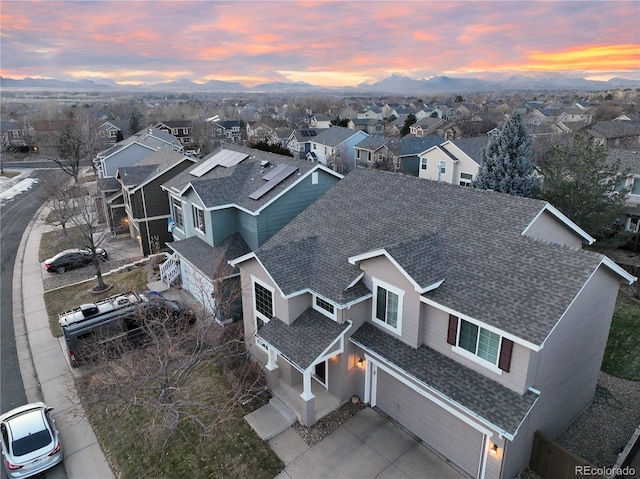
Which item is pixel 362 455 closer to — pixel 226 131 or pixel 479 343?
pixel 479 343

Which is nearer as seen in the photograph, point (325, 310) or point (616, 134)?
point (325, 310)

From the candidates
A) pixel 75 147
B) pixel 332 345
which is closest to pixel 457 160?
pixel 332 345

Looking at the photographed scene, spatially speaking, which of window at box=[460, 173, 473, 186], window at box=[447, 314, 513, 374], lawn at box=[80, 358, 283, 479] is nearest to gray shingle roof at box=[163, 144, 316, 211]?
lawn at box=[80, 358, 283, 479]

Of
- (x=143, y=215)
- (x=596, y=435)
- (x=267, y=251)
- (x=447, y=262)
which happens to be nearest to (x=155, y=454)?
(x=267, y=251)

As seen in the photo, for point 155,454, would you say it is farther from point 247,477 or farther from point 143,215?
point 143,215

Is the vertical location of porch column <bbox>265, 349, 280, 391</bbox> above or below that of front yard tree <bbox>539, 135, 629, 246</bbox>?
below

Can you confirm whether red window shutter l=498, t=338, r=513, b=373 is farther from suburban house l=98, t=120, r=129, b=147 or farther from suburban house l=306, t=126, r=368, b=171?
suburban house l=98, t=120, r=129, b=147
